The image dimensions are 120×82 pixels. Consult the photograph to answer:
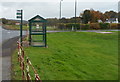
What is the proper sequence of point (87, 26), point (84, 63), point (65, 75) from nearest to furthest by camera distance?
point (65, 75) < point (84, 63) < point (87, 26)

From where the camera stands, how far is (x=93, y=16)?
6794cm

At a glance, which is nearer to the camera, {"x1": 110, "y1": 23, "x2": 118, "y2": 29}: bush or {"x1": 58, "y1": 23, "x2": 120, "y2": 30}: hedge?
{"x1": 58, "y1": 23, "x2": 120, "y2": 30}: hedge

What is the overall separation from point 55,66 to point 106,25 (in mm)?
44807

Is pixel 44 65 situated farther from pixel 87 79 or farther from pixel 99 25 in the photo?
pixel 99 25

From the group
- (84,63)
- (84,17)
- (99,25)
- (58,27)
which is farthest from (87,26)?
(84,63)

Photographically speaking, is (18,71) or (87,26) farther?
(87,26)

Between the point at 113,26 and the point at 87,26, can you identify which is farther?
the point at 113,26

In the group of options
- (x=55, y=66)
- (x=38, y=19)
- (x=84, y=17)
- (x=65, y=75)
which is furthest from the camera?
(x=84, y=17)

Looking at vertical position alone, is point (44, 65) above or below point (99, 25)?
below

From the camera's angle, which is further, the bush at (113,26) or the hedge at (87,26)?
the bush at (113,26)

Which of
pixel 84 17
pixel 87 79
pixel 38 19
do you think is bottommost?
pixel 87 79

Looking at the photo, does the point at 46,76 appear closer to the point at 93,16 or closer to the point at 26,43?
the point at 26,43

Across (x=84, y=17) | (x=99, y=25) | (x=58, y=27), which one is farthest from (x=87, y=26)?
(x=84, y=17)

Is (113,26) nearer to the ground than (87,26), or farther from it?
farther from it
